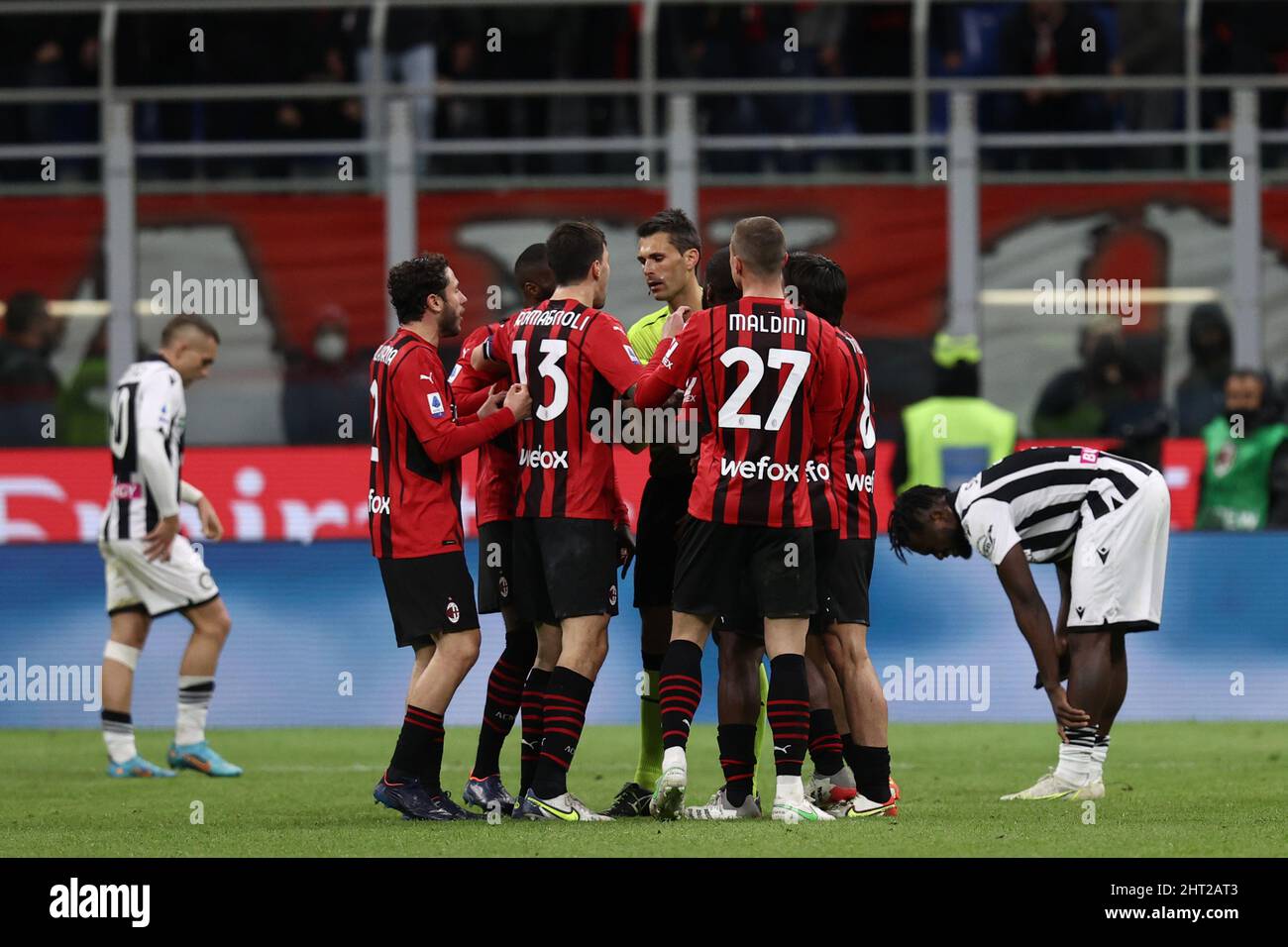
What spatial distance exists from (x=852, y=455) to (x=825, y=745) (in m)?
1.11

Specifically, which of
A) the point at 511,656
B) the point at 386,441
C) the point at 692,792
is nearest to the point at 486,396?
the point at 386,441

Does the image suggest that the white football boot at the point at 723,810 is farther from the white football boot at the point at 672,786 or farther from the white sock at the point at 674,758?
the white sock at the point at 674,758

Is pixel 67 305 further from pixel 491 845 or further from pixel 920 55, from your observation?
pixel 491 845

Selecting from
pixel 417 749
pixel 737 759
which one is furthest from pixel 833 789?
pixel 417 749

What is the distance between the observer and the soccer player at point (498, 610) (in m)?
7.99

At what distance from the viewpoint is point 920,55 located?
16625 millimetres

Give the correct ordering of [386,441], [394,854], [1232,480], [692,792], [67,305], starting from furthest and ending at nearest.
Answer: [67,305] → [1232,480] → [692,792] → [386,441] → [394,854]

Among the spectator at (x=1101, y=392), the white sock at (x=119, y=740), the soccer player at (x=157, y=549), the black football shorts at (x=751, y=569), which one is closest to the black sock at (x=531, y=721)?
the black football shorts at (x=751, y=569)

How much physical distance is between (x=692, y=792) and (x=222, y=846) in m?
2.56

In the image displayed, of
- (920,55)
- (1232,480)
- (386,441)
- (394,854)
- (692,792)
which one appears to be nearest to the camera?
Answer: (394,854)

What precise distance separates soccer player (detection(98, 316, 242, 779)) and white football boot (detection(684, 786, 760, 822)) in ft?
11.7

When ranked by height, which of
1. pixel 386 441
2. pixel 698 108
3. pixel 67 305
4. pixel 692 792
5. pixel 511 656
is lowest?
pixel 692 792
